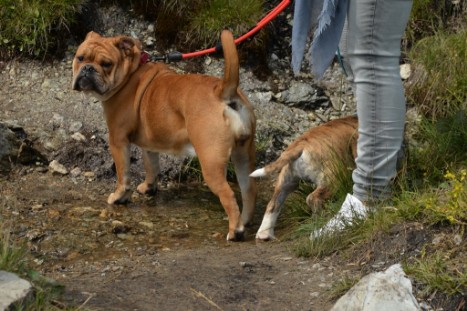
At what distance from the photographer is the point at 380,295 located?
404 centimetres

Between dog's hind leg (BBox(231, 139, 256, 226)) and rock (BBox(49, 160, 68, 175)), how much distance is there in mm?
1653

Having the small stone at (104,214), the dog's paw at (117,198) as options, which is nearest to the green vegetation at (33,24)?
the dog's paw at (117,198)

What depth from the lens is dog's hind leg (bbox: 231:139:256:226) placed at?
240 inches

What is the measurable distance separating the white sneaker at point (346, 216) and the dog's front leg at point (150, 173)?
2.06 m

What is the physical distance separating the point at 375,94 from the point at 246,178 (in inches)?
63.5

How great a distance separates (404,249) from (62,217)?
8.92 feet

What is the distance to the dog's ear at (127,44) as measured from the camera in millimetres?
6684

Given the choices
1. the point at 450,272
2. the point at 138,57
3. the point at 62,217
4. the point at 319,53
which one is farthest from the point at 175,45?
the point at 450,272

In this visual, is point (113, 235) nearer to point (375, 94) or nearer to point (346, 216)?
point (346, 216)

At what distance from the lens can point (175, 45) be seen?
8.22 m

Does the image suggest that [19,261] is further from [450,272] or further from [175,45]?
[175,45]

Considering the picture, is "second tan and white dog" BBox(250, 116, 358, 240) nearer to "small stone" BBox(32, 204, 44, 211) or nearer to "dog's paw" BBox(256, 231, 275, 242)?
"dog's paw" BBox(256, 231, 275, 242)

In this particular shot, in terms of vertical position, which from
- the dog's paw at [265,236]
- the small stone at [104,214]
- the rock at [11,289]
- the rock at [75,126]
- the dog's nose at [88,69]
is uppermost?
the dog's nose at [88,69]

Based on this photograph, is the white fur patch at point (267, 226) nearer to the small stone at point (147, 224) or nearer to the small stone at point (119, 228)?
the small stone at point (147, 224)
